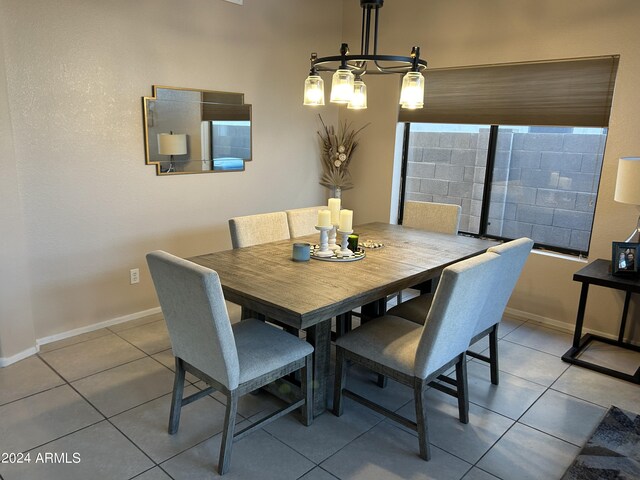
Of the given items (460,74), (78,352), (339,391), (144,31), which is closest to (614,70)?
(460,74)

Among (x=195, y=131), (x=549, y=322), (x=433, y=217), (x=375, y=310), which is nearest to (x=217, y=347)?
(x=375, y=310)

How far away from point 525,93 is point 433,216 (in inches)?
47.4

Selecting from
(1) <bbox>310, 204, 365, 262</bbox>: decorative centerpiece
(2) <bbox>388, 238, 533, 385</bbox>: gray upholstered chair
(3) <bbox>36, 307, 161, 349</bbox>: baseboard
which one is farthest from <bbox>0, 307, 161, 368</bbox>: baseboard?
(2) <bbox>388, 238, 533, 385</bbox>: gray upholstered chair

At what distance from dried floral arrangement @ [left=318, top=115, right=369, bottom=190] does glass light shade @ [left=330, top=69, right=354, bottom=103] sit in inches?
93.5

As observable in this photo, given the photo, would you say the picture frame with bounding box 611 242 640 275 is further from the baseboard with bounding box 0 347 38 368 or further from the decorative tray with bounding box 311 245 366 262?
the baseboard with bounding box 0 347 38 368

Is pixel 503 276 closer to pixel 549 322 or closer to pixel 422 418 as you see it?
pixel 422 418

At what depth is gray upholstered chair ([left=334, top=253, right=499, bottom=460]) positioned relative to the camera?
2064 mm

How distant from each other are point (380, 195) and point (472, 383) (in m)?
2.35


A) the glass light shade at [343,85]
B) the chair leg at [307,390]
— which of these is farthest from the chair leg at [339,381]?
the glass light shade at [343,85]

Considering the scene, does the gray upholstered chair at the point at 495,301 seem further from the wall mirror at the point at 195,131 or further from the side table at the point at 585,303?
the wall mirror at the point at 195,131

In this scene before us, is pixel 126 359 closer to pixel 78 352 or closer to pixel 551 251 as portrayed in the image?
pixel 78 352

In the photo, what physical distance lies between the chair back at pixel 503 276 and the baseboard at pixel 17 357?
2.80 meters

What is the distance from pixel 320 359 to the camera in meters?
2.51

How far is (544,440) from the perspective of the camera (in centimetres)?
241
